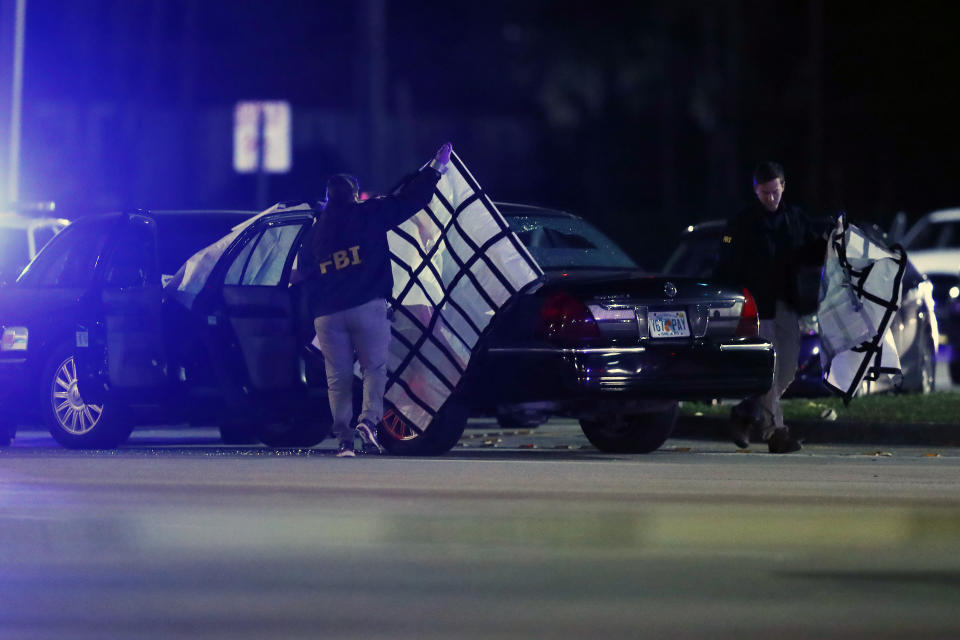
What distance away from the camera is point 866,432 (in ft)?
50.7

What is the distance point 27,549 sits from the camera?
29.9 feet

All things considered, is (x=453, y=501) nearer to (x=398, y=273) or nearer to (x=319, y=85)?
(x=398, y=273)

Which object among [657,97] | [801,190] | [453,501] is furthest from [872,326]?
[657,97]

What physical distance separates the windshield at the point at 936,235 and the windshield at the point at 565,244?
18.8m

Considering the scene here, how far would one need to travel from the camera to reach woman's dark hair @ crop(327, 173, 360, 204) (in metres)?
13.0

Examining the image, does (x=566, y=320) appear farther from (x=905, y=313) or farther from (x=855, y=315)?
(x=905, y=313)

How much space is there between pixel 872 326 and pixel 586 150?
2238 inches

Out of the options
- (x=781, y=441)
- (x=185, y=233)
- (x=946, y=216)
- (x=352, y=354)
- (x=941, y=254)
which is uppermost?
(x=946, y=216)

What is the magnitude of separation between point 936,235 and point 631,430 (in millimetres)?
19187

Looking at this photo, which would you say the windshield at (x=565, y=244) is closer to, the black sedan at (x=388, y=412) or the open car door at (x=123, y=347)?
the black sedan at (x=388, y=412)

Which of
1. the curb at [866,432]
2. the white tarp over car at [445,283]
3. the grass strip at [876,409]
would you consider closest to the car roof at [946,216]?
the grass strip at [876,409]

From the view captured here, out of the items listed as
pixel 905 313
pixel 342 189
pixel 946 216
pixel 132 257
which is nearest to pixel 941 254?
pixel 946 216

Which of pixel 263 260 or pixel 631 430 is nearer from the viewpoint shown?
pixel 263 260

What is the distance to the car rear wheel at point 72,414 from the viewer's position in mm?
14484
